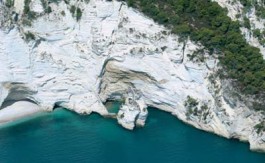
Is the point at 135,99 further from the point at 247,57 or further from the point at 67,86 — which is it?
the point at 247,57

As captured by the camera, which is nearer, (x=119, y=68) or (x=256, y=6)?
(x=119, y=68)

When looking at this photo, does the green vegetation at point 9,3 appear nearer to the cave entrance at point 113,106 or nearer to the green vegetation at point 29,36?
the green vegetation at point 29,36

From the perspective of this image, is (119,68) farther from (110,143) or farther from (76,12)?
(110,143)

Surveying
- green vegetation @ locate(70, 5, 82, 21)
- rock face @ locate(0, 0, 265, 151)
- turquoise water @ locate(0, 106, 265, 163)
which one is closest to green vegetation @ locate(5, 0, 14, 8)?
rock face @ locate(0, 0, 265, 151)

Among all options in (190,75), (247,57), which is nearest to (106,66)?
(190,75)

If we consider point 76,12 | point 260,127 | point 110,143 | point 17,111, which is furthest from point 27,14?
point 260,127
